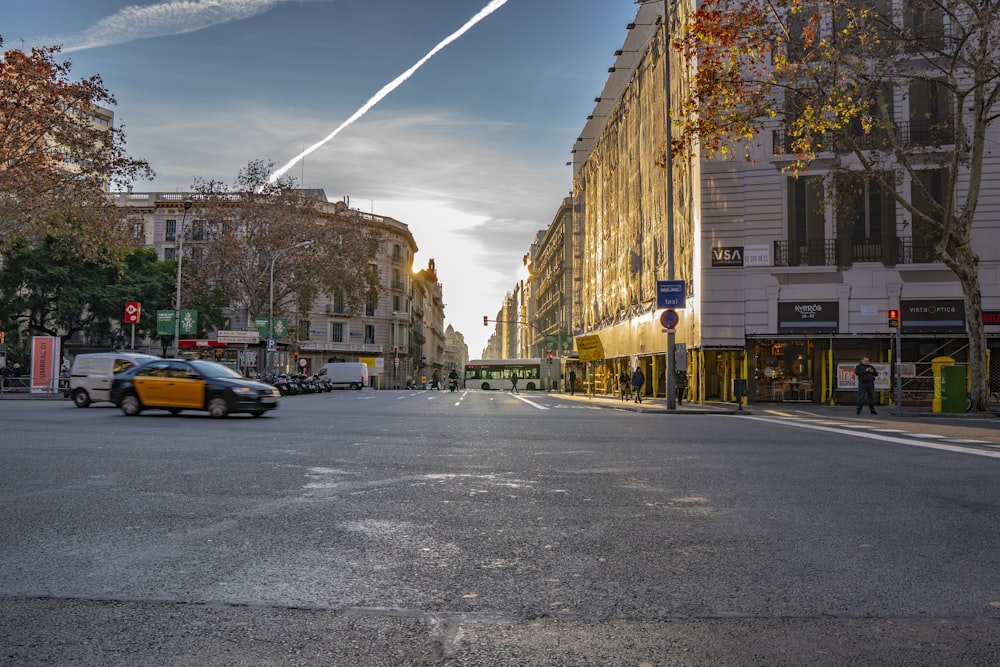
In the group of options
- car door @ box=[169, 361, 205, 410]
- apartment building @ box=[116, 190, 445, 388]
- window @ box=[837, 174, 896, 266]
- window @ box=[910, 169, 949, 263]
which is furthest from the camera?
apartment building @ box=[116, 190, 445, 388]

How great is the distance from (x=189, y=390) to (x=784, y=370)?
72.0ft

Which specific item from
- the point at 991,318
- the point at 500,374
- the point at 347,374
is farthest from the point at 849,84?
the point at 347,374

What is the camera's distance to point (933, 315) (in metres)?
29.1

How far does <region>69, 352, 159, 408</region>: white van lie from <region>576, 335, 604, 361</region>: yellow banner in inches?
1183

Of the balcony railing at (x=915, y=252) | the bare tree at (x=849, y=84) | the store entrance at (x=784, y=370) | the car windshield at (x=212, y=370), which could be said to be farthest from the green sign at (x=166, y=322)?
the balcony railing at (x=915, y=252)

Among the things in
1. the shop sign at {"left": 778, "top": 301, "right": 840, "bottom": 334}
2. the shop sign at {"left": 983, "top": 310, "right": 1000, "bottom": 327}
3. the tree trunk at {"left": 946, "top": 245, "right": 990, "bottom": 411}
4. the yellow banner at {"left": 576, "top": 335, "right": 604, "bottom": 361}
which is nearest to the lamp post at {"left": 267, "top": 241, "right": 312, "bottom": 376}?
the yellow banner at {"left": 576, "top": 335, "right": 604, "bottom": 361}

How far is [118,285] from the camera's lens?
51031mm

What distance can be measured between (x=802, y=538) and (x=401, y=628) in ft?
9.73

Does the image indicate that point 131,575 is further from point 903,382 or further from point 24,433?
point 903,382

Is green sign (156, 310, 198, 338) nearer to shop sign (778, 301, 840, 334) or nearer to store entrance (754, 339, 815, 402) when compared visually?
store entrance (754, 339, 815, 402)

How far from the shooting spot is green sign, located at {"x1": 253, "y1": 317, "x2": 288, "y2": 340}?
4550 cm

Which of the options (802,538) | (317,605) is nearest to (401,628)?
(317,605)

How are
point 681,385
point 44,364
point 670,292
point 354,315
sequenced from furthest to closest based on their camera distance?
1. point 354,315
2. point 44,364
3. point 681,385
4. point 670,292

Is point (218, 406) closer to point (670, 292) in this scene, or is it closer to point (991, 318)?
point (670, 292)
